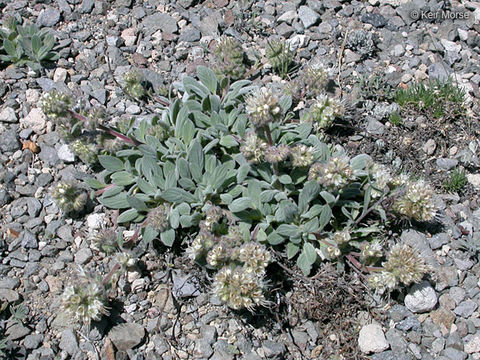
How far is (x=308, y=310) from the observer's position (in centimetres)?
436

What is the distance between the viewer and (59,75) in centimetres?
578

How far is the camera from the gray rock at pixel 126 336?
420 cm

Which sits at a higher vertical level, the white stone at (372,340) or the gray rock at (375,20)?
the gray rock at (375,20)

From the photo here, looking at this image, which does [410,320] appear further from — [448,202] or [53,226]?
[53,226]

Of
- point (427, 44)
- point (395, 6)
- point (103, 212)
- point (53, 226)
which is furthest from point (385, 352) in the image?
point (395, 6)

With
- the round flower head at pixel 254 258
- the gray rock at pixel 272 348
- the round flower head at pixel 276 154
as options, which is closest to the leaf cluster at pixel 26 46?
the round flower head at pixel 276 154

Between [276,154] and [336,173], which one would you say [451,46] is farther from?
[276,154]

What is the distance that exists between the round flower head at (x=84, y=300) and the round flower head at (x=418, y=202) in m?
2.61

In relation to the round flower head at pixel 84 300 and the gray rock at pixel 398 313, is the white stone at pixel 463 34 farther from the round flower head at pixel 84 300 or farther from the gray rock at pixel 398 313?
the round flower head at pixel 84 300

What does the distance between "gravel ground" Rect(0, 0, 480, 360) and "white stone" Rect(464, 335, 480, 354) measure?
10 millimetres

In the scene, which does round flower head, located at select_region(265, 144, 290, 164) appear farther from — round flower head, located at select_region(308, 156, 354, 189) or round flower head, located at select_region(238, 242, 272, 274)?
round flower head, located at select_region(238, 242, 272, 274)

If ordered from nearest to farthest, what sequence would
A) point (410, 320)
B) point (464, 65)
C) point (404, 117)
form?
point (410, 320) < point (404, 117) < point (464, 65)

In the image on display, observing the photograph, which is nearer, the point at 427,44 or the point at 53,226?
the point at 53,226

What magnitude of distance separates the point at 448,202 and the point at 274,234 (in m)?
1.80
